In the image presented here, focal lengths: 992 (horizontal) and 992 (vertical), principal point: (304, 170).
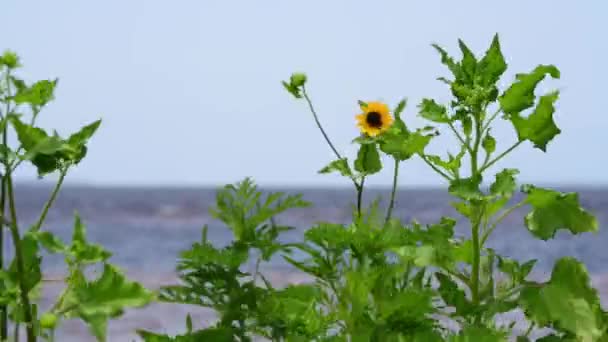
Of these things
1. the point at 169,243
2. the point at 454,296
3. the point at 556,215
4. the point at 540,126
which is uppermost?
the point at 540,126

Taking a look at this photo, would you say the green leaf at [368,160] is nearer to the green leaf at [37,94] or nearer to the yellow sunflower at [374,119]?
the yellow sunflower at [374,119]

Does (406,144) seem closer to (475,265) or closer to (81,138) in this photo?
(475,265)

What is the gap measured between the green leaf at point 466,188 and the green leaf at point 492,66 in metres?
0.15

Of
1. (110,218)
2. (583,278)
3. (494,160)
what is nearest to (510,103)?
(494,160)

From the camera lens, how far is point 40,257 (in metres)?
1.24

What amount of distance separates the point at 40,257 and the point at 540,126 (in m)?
0.67

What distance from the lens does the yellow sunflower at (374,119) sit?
5.43 feet

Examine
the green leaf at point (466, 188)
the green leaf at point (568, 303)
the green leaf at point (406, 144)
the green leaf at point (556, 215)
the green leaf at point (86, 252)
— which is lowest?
the green leaf at point (568, 303)

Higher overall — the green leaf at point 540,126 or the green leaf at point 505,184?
the green leaf at point 540,126

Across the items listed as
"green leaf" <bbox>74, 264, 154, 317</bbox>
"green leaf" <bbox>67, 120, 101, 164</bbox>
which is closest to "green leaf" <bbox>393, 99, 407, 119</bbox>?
"green leaf" <bbox>67, 120, 101, 164</bbox>

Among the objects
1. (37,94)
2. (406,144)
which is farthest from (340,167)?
Result: (37,94)

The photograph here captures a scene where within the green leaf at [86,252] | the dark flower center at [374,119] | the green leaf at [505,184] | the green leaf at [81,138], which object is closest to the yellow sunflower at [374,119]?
the dark flower center at [374,119]

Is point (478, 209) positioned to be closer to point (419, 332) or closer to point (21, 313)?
point (419, 332)

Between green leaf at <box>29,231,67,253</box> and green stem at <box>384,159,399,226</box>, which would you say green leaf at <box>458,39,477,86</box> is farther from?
green leaf at <box>29,231,67,253</box>
